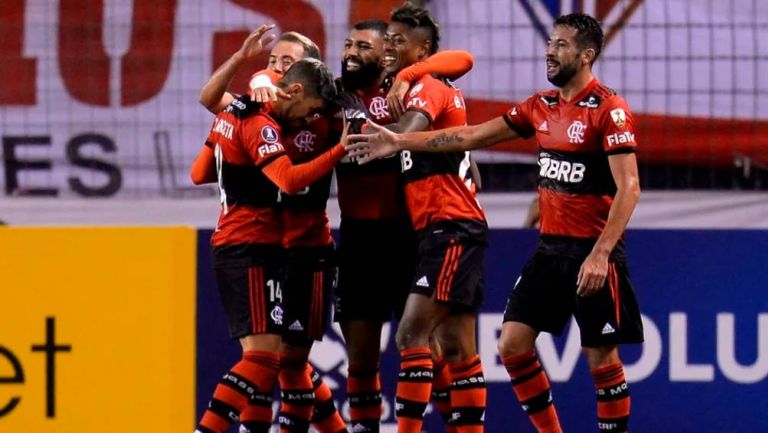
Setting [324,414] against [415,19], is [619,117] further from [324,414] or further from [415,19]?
[324,414]

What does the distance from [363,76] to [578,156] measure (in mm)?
1101

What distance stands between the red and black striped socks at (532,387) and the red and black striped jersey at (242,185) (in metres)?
1.19

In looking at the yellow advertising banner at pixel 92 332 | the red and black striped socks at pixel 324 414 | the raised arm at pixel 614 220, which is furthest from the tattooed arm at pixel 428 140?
the yellow advertising banner at pixel 92 332

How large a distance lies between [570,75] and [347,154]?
1016 millimetres

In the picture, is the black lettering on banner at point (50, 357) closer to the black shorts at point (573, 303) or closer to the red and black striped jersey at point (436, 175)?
the red and black striped jersey at point (436, 175)

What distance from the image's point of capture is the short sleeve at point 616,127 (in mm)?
7195

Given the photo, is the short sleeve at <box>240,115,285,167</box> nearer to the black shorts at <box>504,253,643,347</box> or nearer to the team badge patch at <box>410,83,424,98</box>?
the team badge patch at <box>410,83,424,98</box>

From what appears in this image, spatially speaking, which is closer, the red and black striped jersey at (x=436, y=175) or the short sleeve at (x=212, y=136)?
the red and black striped jersey at (x=436, y=175)

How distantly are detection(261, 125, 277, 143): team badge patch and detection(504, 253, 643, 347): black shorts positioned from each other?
1.26 meters

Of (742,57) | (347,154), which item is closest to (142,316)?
(347,154)

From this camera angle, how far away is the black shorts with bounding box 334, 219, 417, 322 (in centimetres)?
776

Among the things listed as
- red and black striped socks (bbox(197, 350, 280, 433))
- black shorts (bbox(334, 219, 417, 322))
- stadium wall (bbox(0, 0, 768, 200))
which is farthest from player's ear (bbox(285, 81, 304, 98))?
stadium wall (bbox(0, 0, 768, 200))

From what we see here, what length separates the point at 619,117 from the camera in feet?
23.8

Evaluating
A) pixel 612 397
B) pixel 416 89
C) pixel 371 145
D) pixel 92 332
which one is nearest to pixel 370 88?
pixel 416 89
